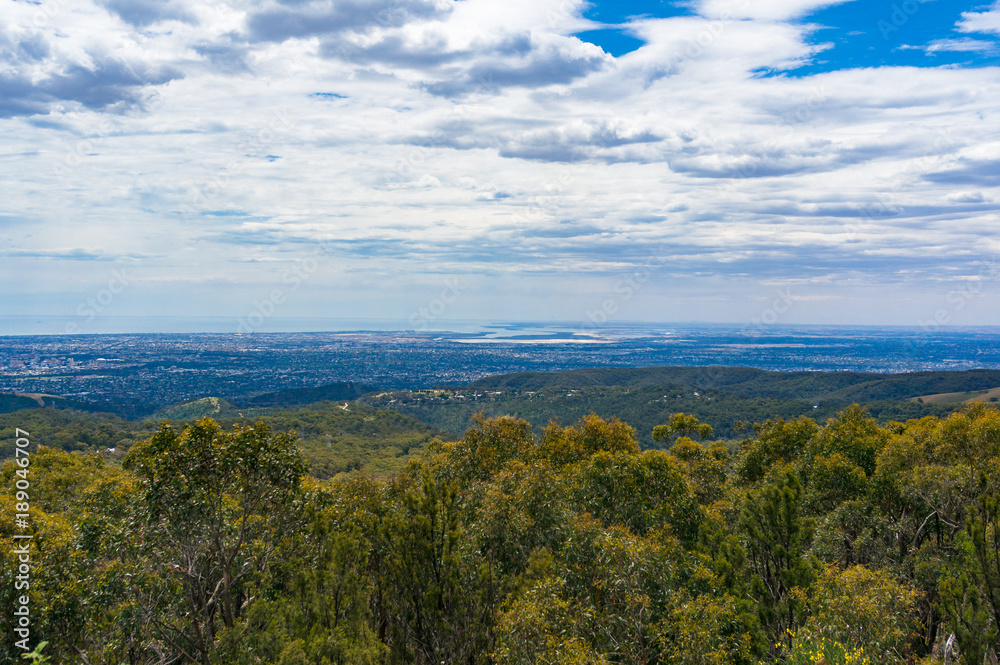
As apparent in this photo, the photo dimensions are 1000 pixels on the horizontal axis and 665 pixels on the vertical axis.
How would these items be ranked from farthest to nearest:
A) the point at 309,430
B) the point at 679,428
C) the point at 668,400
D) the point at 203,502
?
the point at 668,400 → the point at 309,430 → the point at 679,428 → the point at 203,502

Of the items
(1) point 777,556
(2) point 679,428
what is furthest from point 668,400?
(1) point 777,556

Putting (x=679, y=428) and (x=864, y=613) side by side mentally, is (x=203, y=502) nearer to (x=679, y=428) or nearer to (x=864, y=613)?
(x=864, y=613)

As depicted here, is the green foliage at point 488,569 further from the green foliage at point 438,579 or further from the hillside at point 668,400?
the hillside at point 668,400

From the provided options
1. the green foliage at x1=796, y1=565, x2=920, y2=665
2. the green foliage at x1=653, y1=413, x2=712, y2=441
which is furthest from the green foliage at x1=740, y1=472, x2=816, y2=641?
the green foliage at x1=653, y1=413, x2=712, y2=441

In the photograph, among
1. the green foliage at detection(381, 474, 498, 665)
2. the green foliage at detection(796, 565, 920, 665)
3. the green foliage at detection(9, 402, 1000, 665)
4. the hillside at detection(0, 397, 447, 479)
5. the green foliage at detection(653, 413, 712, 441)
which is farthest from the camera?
the hillside at detection(0, 397, 447, 479)

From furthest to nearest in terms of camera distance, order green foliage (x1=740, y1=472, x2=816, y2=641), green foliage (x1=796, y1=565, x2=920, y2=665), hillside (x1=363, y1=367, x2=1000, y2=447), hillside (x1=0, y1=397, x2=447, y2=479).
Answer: hillside (x1=363, y1=367, x2=1000, y2=447) → hillside (x1=0, y1=397, x2=447, y2=479) → green foliage (x1=740, y1=472, x2=816, y2=641) → green foliage (x1=796, y1=565, x2=920, y2=665)

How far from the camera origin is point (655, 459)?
62.5 feet

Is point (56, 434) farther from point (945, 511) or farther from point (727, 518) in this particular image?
point (945, 511)

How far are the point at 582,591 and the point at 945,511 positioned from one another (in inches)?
532

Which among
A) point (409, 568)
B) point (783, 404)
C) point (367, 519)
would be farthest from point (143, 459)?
point (783, 404)

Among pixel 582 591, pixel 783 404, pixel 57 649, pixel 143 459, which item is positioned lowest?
pixel 783 404

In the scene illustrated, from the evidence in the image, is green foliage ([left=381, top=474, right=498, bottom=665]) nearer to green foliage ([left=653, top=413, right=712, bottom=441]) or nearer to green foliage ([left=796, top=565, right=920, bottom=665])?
green foliage ([left=796, top=565, right=920, bottom=665])

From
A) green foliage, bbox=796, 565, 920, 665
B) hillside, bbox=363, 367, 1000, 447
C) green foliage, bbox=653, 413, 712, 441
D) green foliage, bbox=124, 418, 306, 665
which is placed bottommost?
hillside, bbox=363, 367, 1000, 447

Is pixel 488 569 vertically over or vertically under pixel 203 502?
under
